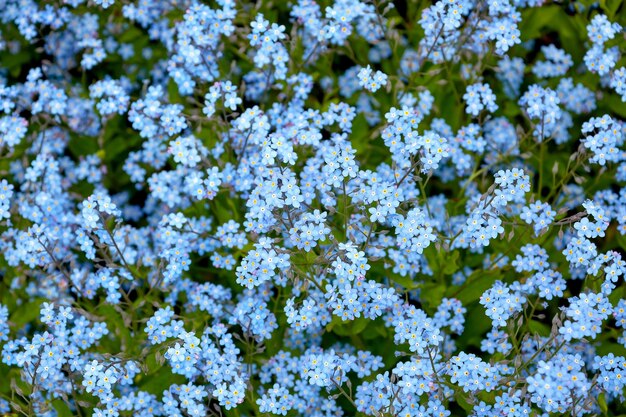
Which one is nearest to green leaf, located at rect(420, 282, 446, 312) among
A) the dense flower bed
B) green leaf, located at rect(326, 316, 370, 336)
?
the dense flower bed

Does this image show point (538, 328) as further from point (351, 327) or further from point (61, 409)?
point (61, 409)

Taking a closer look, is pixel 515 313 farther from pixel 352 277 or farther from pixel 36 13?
pixel 36 13

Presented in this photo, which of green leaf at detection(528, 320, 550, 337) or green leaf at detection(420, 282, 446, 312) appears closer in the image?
green leaf at detection(528, 320, 550, 337)

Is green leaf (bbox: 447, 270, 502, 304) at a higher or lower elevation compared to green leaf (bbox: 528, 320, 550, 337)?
higher

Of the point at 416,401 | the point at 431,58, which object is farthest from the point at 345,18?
the point at 416,401

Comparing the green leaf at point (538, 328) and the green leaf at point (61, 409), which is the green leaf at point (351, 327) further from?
the green leaf at point (61, 409)

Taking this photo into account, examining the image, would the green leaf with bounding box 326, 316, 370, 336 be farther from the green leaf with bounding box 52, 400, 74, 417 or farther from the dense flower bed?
the green leaf with bounding box 52, 400, 74, 417

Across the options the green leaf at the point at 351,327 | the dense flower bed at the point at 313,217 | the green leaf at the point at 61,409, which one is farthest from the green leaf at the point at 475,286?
the green leaf at the point at 61,409

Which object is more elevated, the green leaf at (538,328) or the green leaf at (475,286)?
the green leaf at (475,286)
